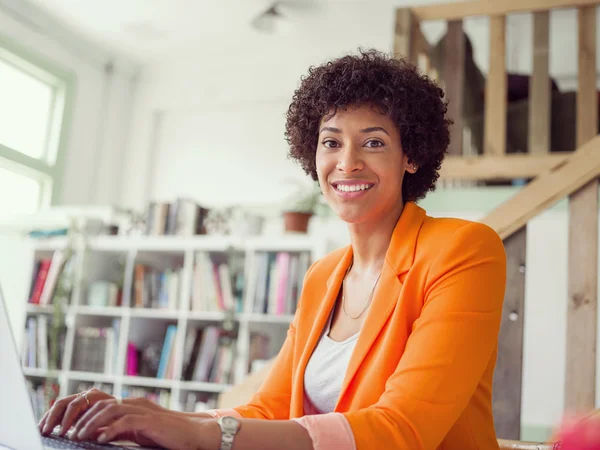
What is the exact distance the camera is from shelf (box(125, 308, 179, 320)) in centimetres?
397

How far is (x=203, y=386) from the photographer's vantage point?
3797 mm

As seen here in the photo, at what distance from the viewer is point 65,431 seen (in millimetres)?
850

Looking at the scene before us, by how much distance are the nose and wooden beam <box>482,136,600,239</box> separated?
532 mm

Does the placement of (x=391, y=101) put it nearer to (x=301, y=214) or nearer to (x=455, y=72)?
(x=455, y=72)

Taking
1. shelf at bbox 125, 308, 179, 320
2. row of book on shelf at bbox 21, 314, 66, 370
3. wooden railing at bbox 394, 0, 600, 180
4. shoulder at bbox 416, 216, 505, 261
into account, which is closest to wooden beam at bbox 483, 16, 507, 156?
wooden railing at bbox 394, 0, 600, 180

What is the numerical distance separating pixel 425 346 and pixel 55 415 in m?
0.54

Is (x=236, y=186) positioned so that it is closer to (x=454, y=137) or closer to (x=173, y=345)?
(x=173, y=345)

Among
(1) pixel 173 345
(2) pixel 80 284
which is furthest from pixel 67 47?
(1) pixel 173 345

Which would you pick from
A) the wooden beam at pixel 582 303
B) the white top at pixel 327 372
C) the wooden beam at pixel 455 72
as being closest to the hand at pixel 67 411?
the white top at pixel 327 372

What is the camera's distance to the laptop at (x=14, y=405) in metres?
0.70

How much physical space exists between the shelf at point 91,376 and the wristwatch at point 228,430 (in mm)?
3455

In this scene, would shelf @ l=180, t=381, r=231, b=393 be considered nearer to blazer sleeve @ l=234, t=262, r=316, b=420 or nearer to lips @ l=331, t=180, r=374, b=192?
blazer sleeve @ l=234, t=262, r=316, b=420

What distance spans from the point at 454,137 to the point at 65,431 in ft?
8.20

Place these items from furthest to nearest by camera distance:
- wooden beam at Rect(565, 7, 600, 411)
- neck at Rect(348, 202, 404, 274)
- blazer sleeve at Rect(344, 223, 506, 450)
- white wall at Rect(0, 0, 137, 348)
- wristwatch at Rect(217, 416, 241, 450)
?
white wall at Rect(0, 0, 137, 348)
wooden beam at Rect(565, 7, 600, 411)
neck at Rect(348, 202, 404, 274)
blazer sleeve at Rect(344, 223, 506, 450)
wristwatch at Rect(217, 416, 241, 450)
